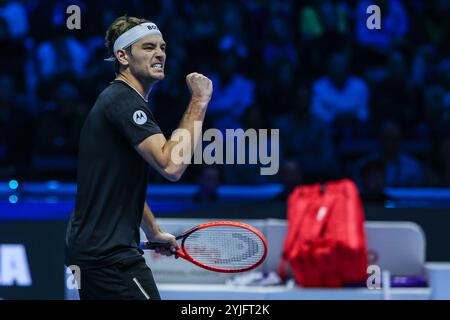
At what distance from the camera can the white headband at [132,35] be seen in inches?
143

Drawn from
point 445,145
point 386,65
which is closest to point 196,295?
point 445,145

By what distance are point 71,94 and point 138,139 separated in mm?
4074

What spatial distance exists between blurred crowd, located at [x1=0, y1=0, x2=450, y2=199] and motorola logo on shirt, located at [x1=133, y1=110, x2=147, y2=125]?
10.5 feet

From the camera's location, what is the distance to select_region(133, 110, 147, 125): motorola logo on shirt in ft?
11.1

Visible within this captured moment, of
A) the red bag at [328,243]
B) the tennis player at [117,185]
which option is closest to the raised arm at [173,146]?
the tennis player at [117,185]

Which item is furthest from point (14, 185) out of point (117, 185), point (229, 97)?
point (117, 185)

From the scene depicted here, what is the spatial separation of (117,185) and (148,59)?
0.47 metres

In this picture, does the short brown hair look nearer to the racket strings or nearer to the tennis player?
the tennis player

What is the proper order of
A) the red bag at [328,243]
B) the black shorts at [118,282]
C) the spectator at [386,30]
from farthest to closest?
the spectator at [386,30], the red bag at [328,243], the black shorts at [118,282]

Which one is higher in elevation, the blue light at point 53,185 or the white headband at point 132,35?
the white headband at point 132,35

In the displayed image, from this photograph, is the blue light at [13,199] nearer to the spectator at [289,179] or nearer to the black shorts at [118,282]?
the spectator at [289,179]

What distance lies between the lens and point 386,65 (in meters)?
7.70

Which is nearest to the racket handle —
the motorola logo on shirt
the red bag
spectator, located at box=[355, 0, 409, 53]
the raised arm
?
the raised arm
